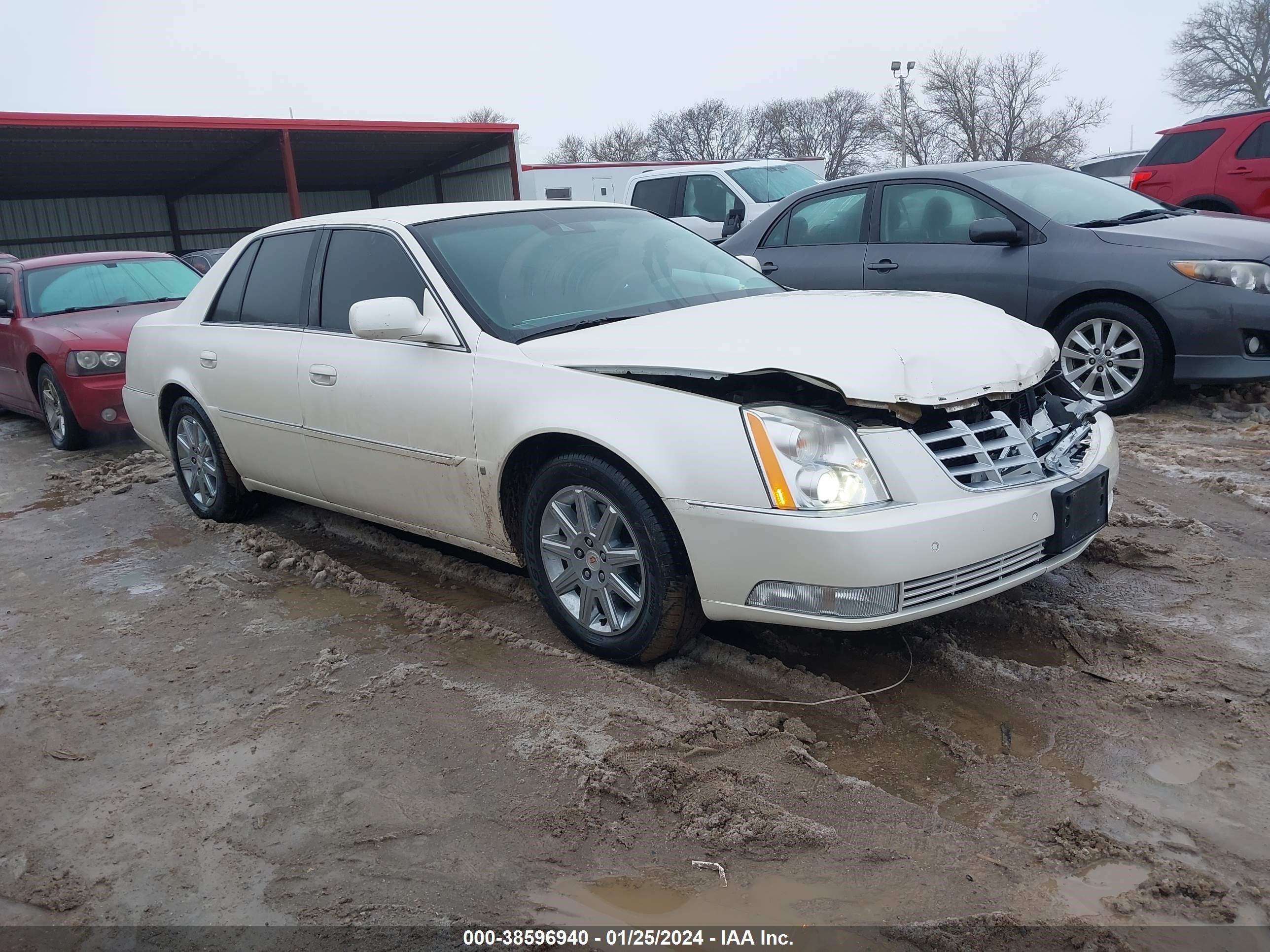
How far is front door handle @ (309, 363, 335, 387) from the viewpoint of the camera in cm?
433

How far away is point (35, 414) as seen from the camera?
27.8ft

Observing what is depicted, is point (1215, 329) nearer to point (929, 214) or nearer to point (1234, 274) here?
point (1234, 274)

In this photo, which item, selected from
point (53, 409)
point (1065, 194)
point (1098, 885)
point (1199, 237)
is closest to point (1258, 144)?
point (1065, 194)

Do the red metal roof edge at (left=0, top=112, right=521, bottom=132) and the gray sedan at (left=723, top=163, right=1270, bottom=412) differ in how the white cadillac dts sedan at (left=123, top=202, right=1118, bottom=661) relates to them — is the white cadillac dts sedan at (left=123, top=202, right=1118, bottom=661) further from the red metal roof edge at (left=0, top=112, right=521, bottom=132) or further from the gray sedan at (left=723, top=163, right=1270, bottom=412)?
the red metal roof edge at (left=0, top=112, right=521, bottom=132)

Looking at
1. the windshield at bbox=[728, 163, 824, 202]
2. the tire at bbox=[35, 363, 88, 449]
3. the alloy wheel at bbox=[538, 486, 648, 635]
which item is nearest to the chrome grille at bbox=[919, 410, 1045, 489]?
the alloy wheel at bbox=[538, 486, 648, 635]

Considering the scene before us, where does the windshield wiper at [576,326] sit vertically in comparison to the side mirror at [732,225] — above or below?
below

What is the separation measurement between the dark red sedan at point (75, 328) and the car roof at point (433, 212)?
3811 mm

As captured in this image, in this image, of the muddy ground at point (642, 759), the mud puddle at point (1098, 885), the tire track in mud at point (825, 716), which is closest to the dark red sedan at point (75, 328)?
the muddy ground at point (642, 759)

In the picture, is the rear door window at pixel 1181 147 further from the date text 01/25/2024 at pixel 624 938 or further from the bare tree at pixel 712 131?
the bare tree at pixel 712 131

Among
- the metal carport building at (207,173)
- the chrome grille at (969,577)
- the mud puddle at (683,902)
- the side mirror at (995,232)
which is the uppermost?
the metal carport building at (207,173)

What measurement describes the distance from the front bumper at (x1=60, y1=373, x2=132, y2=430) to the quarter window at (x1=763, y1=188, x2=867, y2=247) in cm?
512

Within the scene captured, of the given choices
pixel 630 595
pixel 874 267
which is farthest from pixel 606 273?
pixel 874 267

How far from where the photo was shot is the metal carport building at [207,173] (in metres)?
20.9

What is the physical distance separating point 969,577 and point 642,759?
43.3 inches
